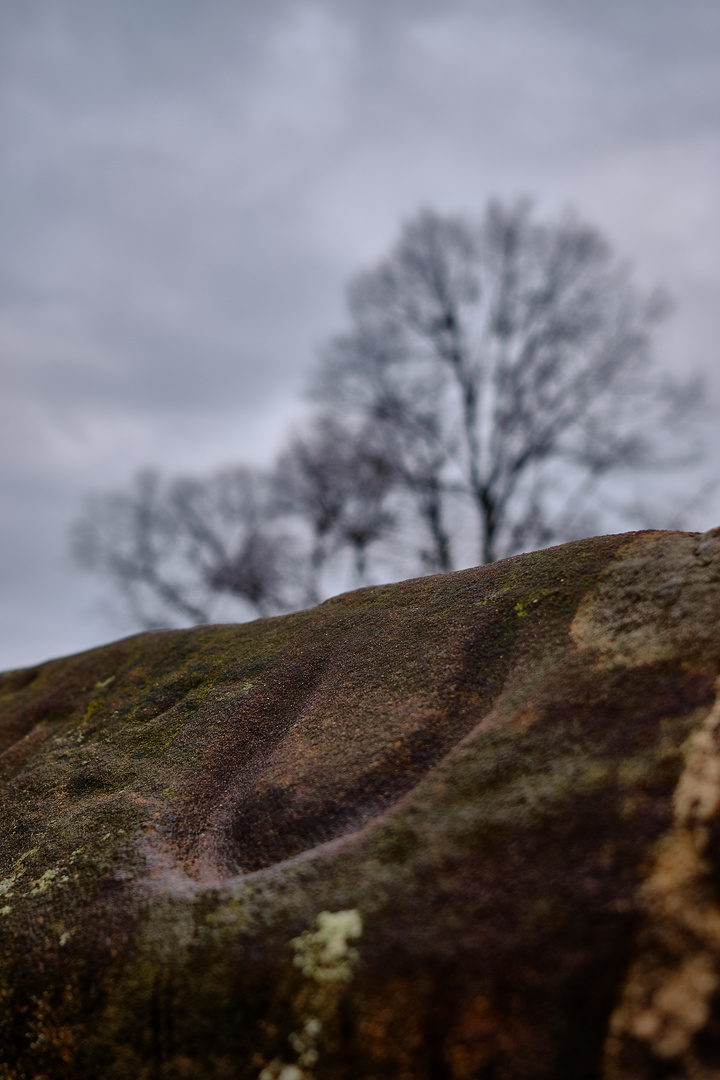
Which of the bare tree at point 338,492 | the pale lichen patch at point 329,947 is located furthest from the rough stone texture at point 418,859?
the bare tree at point 338,492

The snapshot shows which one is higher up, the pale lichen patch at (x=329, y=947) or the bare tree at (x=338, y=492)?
the bare tree at (x=338, y=492)

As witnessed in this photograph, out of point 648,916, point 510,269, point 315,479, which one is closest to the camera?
point 648,916

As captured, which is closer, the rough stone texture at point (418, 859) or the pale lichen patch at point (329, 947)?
the rough stone texture at point (418, 859)

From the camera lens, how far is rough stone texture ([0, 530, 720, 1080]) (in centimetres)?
141

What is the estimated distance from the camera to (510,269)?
1493cm

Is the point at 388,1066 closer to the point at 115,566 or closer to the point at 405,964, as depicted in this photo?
the point at 405,964

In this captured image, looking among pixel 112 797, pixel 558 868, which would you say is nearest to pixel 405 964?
pixel 558 868

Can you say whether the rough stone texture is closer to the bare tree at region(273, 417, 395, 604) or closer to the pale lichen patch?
the pale lichen patch

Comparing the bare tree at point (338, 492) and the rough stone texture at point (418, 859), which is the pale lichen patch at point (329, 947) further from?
the bare tree at point (338, 492)

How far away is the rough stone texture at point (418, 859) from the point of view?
1.41m

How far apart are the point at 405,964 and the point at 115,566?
1791cm

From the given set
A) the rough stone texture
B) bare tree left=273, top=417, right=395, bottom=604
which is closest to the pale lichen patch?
the rough stone texture

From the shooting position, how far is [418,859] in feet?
5.72

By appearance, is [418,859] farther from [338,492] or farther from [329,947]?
[338,492]
